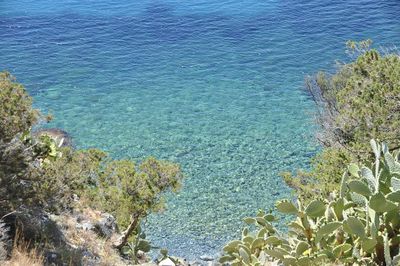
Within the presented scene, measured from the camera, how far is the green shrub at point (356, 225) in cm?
780

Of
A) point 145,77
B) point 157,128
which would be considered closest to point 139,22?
point 145,77

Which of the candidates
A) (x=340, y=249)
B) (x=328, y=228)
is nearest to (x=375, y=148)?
(x=328, y=228)

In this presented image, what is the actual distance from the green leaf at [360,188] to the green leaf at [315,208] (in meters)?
1.28

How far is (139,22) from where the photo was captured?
4556 cm

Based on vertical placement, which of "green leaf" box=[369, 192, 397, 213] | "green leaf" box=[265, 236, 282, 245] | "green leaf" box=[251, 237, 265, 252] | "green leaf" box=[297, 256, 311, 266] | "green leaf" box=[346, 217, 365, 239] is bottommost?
"green leaf" box=[251, 237, 265, 252]

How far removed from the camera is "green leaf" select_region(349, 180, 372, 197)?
779cm

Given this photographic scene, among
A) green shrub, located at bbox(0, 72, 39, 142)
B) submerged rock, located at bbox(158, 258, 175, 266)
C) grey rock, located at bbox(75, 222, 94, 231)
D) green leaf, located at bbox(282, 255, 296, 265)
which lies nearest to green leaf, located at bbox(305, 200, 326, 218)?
green leaf, located at bbox(282, 255, 296, 265)

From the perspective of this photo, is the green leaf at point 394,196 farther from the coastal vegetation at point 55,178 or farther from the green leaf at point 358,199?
the coastal vegetation at point 55,178

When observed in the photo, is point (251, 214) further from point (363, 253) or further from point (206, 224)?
point (363, 253)

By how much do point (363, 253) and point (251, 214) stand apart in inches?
461

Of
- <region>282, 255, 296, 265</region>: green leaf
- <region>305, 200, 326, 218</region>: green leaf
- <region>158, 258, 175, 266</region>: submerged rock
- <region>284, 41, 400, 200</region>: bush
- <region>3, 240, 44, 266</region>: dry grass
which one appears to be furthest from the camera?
<region>158, 258, 175, 266</region>: submerged rock

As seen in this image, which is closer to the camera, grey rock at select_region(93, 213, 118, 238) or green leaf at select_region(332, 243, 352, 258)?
green leaf at select_region(332, 243, 352, 258)

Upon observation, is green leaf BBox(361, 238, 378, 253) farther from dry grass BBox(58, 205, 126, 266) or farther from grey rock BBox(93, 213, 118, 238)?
grey rock BBox(93, 213, 118, 238)

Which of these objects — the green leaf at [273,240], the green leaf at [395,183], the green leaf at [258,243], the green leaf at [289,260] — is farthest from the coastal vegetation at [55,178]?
the green leaf at [395,183]
